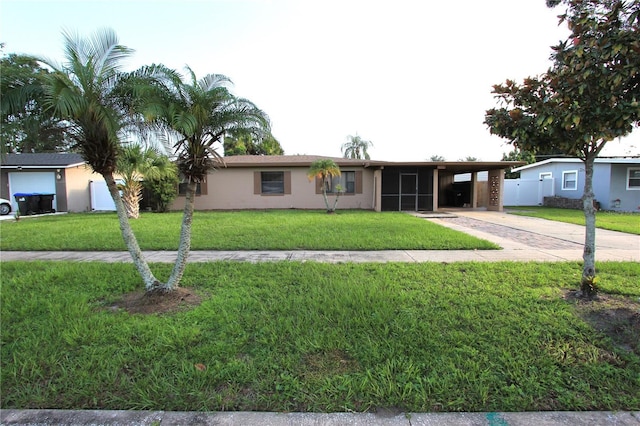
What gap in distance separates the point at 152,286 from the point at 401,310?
305 centimetres

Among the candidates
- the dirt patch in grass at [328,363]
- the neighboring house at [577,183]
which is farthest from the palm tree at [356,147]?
the dirt patch in grass at [328,363]

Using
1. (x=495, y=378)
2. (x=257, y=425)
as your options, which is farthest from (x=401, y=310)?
(x=257, y=425)

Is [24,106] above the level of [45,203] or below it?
above

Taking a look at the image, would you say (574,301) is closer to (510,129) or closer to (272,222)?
(510,129)

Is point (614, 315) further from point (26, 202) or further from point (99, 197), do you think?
point (99, 197)

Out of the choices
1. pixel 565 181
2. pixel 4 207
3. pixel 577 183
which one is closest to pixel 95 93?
pixel 4 207

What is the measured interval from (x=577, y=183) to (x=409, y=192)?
10.7 metres

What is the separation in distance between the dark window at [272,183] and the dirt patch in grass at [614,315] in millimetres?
14310

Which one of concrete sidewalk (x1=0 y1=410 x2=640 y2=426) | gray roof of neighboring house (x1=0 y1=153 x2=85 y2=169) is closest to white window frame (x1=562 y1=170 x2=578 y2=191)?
concrete sidewalk (x1=0 y1=410 x2=640 y2=426)

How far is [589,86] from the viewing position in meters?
3.27

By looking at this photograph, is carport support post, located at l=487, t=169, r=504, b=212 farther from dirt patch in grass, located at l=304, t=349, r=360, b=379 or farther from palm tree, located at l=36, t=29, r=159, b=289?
palm tree, located at l=36, t=29, r=159, b=289

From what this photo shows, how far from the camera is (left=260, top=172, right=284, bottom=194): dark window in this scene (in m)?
17.1

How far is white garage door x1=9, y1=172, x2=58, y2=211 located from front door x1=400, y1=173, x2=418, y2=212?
1819 cm

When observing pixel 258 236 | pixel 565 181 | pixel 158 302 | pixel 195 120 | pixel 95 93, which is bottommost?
pixel 158 302
